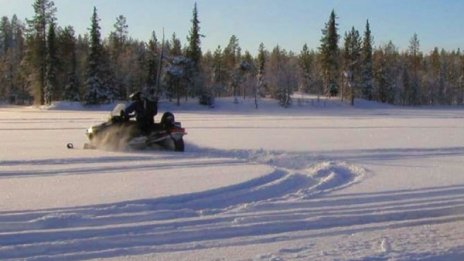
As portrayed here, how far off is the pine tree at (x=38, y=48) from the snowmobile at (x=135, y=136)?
53339 millimetres

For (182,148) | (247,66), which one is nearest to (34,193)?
(182,148)

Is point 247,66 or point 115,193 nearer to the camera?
point 115,193

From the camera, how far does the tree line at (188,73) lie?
6888cm

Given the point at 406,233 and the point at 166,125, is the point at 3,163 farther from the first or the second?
the point at 406,233

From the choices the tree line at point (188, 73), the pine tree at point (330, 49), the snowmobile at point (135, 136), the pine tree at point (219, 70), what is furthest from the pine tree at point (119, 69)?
the snowmobile at point (135, 136)

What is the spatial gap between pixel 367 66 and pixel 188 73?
1165 inches

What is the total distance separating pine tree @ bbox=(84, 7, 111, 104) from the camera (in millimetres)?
65438

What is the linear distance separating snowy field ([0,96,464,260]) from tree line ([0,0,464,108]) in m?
45.0

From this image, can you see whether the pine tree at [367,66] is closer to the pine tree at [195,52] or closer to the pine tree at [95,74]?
the pine tree at [195,52]

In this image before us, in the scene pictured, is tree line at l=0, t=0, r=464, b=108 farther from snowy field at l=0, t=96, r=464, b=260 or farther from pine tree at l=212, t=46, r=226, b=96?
snowy field at l=0, t=96, r=464, b=260

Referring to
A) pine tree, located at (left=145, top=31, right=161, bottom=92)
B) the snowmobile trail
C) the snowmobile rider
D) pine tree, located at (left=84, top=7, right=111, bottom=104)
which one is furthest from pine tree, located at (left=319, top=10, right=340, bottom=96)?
the snowmobile trail

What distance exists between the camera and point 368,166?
14859 mm

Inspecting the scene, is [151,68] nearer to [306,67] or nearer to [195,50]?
[195,50]

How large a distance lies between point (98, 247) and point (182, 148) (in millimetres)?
11476
